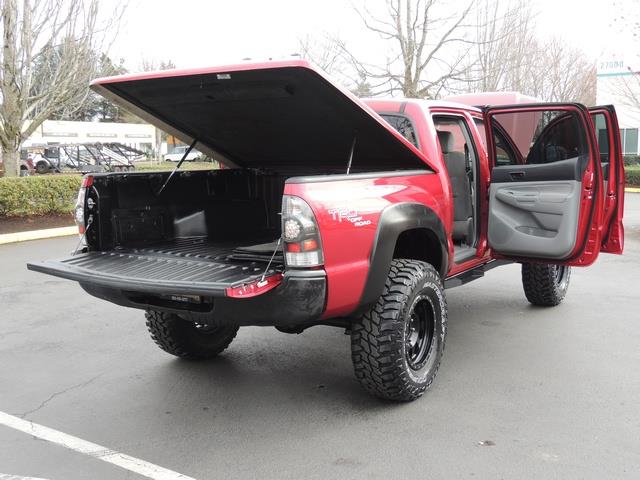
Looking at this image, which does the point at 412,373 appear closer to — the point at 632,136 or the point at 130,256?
the point at 130,256

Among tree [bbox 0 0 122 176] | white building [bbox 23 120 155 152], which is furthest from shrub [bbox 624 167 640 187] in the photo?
white building [bbox 23 120 155 152]

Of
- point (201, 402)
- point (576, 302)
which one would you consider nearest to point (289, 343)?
Result: point (201, 402)

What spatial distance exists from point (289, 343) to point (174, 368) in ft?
3.37

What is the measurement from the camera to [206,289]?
3227 millimetres

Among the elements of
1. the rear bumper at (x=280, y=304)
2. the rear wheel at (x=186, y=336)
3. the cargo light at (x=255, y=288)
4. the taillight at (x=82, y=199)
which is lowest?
the rear wheel at (x=186, y=336)

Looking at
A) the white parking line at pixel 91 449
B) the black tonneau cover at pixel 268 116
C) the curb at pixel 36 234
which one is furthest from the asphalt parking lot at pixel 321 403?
the curb at pixel 36 234

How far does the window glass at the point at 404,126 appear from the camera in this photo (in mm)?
4629

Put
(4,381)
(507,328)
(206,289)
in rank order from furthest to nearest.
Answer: (507,328), (4,381), (206,289)

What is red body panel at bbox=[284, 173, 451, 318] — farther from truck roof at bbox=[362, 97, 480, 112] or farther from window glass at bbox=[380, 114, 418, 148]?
truck roof at bbox=[362, 97, 480, 112]

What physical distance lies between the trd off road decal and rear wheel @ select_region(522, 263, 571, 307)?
3.03 metres

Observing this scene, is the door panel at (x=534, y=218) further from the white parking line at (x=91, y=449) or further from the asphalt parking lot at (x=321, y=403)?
the white parking line at (x=91, y=449)

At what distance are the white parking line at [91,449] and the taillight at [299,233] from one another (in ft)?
3.99

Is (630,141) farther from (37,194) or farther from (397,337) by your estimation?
(397,337)

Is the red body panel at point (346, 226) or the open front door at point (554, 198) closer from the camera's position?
the red body panel at point (346, 226)
